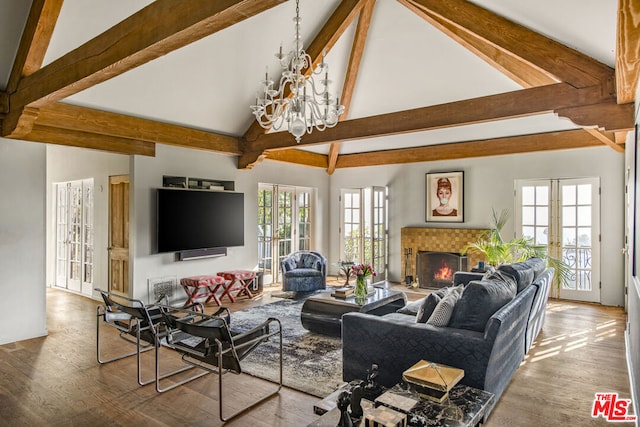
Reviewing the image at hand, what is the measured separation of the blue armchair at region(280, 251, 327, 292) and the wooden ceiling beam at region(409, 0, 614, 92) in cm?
451

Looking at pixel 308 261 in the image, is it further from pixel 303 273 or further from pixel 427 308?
pixel 427 308

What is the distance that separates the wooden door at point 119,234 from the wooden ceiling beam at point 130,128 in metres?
0.93

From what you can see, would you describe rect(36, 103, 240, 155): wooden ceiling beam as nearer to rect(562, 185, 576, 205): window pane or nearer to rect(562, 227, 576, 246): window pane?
rect(562, 185, 576, 205): window pane

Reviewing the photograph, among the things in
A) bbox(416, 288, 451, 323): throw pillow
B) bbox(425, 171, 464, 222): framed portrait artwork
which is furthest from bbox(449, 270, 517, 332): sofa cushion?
bbox(425, 171, 464, 222): framed portrait artwork

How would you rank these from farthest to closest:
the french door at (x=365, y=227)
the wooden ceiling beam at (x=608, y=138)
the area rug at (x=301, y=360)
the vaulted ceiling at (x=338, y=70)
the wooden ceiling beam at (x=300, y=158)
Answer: the french door at (x=365, y=227) → the wooden ceiling beam at (x=300, y=158) → the wooden ceiling beam at (x=608, y=138) → the area rug at (x=301, y=360) → the vaulted ceiling at (x=338, y=70)

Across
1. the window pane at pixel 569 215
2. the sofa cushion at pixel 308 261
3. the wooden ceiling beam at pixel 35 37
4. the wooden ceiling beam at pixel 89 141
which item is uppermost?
the wooden ceiling beam at pixel 35 37

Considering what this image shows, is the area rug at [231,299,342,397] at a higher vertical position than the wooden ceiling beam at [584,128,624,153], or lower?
lower

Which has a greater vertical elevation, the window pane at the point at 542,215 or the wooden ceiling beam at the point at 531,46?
the wooden ceiling beam at the point at 531,46

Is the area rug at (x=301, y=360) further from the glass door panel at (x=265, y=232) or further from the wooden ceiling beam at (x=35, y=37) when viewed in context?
the wooden ceiling beam at (x=35, y=37)

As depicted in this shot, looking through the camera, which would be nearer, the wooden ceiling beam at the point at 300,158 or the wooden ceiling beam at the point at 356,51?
the wooden ceiling beam at the point at 356,51

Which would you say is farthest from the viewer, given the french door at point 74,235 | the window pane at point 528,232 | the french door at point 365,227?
the french door at point 365,227

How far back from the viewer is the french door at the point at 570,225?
6.38 m

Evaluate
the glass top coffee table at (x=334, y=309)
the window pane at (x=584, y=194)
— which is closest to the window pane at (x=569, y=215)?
the window pane at (x=584, y=194)

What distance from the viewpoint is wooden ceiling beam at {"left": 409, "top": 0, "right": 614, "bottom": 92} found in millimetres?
3986
